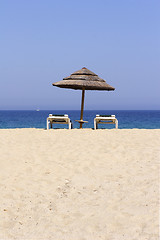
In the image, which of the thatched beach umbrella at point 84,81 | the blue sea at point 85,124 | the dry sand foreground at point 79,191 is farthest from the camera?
the blue sea at point 85,124

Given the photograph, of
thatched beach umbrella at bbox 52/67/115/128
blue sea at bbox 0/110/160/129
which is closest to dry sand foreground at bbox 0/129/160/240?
thatched beach umbrella at bbox 52/67/115/128

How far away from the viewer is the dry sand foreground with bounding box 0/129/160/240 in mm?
3244

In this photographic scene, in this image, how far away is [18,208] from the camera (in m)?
3.92

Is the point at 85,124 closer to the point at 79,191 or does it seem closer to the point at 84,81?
the point at 84,81

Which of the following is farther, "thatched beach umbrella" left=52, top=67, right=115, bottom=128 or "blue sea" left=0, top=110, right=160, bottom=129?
"blue sea" left=0, top=110, right=160, bottom=129

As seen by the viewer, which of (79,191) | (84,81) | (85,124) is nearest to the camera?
(79,191)

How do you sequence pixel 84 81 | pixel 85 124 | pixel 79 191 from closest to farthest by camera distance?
pixel 79 191 < pixel 84 81 < pixel 85 124

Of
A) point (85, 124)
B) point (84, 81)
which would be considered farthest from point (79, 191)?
point (85, 124)

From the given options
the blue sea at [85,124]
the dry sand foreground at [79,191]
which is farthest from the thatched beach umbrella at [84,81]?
the blue sea at [85,124]

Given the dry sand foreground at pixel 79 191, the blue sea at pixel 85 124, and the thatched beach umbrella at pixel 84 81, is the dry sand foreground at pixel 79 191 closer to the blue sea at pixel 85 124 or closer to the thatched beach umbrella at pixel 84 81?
the thatched beach umbrella at pixel 84 81

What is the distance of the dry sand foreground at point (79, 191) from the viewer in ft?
10.6

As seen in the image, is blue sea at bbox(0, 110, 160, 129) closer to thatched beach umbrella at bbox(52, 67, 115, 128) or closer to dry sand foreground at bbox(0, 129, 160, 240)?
thatched beach umbrella at bbox(52, 67, 115, 128)

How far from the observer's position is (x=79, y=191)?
15.1 feet

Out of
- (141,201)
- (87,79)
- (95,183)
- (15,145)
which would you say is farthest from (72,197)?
(87,79)
